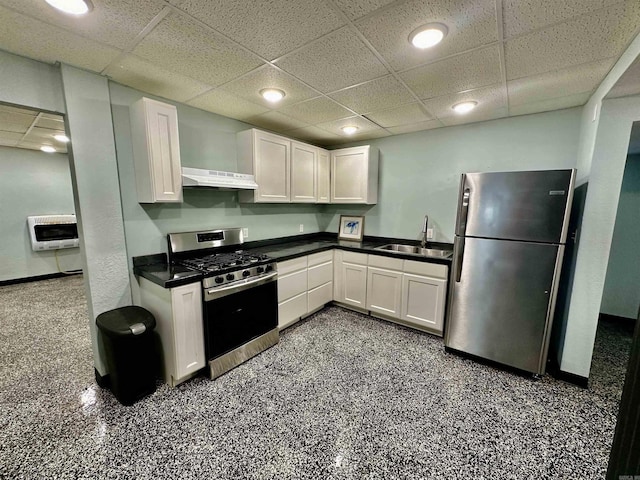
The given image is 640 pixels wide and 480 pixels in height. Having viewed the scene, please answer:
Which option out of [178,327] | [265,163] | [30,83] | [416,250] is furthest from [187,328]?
[416,250]

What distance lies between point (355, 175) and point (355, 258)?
117 cm

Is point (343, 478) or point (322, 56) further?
point (322, 56)

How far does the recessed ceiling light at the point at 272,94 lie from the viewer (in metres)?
2.18

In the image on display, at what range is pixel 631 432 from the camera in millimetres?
676

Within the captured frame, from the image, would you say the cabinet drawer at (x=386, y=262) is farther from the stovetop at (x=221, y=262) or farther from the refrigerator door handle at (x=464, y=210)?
the stovetop at (x=221, y=262)

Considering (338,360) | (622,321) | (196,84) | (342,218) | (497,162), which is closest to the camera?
(196,84)

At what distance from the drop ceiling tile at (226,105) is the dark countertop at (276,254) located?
4.81ft

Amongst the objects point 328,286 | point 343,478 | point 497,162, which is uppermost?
point 497,162

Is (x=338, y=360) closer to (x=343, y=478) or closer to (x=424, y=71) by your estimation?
(x=343, y=478)

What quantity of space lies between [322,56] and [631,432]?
2134 mm

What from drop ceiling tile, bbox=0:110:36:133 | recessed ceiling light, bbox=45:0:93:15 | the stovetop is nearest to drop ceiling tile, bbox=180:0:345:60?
recessed ceiling light, bbox=45:0:93:15

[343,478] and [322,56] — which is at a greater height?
[322,56]

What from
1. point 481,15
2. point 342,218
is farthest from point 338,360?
point 481,15

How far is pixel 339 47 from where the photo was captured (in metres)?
1.58
